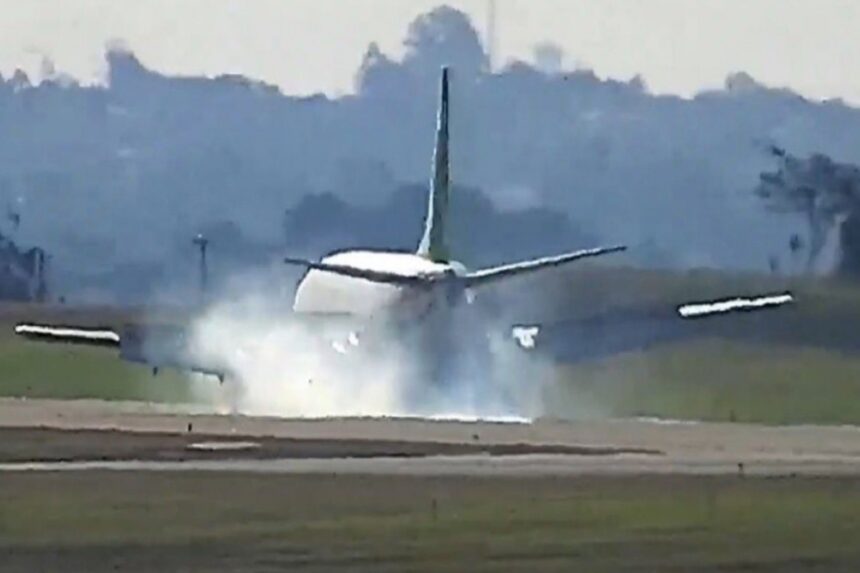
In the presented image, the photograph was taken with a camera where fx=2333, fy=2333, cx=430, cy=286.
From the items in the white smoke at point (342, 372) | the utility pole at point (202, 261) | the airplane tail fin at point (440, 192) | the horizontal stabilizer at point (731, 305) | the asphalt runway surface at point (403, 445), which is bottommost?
the asphalt runway surface at point (403, 445)

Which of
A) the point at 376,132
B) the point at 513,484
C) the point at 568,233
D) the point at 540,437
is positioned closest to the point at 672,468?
the point at 513,484

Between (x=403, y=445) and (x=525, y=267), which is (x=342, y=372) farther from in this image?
(x=403, y=445)

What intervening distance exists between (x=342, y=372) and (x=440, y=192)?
19.9 feet

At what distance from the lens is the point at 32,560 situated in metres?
23.5

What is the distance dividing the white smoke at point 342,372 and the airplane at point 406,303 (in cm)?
32

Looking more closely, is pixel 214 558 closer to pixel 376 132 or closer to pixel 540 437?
pixel 540 437

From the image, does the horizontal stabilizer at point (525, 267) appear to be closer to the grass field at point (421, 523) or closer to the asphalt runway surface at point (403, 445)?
the asphalt runway surface at point (403, 445)

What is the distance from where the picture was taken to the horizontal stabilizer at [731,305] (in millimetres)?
58656

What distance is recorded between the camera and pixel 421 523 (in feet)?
92.7

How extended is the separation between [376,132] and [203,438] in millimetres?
17461

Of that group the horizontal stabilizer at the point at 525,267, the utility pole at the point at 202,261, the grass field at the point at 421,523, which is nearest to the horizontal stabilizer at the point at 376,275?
the horizontal stabilizer at the point at 525,267

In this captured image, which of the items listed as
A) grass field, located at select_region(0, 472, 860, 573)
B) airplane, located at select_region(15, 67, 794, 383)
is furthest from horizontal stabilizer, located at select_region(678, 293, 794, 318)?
grass field, located at select_region(0, 472, 860, 573)

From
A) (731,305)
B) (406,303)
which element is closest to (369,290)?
(406,303)

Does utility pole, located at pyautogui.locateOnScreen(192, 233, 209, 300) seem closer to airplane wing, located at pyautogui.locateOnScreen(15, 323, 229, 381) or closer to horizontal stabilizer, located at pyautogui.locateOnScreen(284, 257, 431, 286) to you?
airplane wing, located at pyautogui.locateOnScreen(15, 323, 229, 381)
